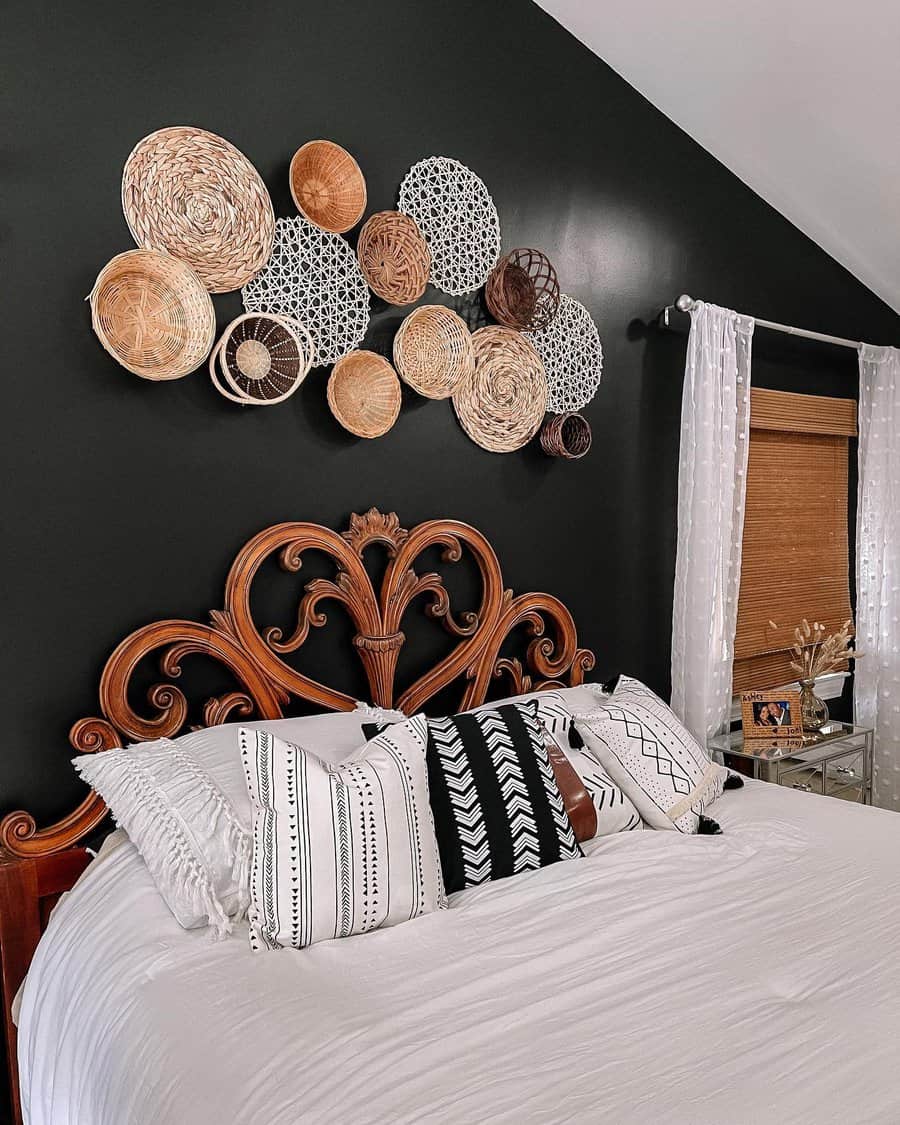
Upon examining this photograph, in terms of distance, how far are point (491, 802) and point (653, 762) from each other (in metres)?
0.58

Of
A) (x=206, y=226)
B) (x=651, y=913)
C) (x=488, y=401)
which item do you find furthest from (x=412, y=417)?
(x=651, y=913)

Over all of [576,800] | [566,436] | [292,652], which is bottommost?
[576,800]

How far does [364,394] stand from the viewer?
258cm

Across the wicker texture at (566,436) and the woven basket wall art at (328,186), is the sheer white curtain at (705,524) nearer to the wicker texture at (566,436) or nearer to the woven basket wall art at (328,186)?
the wicker texture at (566,436)

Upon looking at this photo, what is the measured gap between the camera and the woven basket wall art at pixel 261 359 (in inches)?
91.4

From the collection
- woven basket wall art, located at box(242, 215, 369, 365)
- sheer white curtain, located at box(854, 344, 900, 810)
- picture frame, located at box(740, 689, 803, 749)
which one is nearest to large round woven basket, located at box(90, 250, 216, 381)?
woven basket wall art, located at box(242, 215, 369, 365)

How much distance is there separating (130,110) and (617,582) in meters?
2.06

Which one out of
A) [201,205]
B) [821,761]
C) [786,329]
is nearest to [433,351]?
[201,205]

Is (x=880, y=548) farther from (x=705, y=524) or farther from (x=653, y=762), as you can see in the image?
(x=653, y=762)

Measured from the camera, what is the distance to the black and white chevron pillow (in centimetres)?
194

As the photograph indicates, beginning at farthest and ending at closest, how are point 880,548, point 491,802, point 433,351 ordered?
1. point 880,548
2. point 433,351
3. point 491,802

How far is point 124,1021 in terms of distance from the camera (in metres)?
1.49

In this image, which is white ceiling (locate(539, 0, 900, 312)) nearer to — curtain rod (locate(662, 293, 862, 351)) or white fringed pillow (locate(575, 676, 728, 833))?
A: curtain rod (locate(662, 293, 862, 351))

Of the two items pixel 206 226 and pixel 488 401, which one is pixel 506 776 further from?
pixel 206 226
